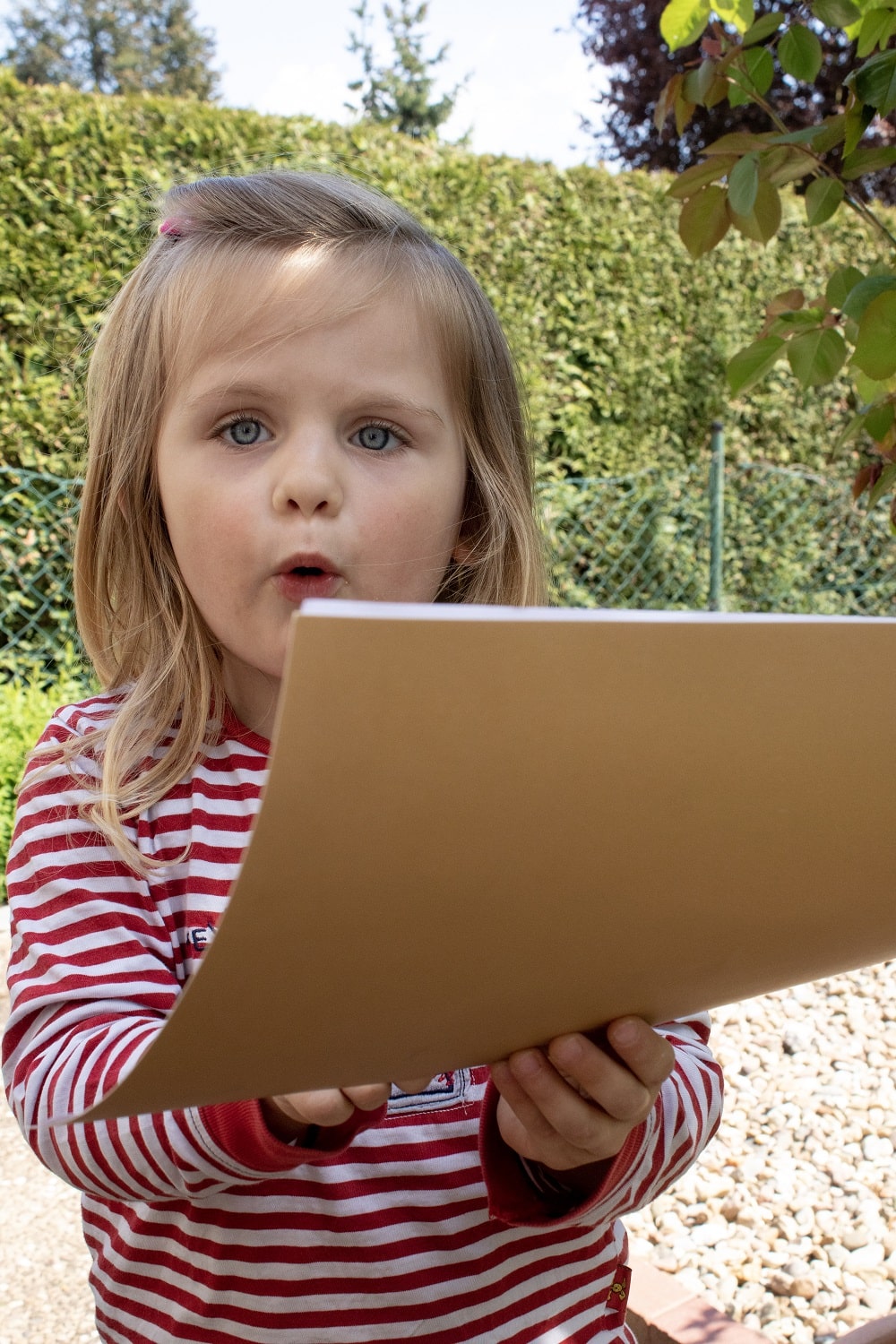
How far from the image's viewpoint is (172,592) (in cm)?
138

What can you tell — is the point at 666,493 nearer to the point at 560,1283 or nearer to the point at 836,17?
the point at 836,17

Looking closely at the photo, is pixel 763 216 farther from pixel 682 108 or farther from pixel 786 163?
pixel 682 108

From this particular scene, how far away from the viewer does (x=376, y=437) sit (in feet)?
3.96

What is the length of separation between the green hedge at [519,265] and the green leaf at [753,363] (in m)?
2.94

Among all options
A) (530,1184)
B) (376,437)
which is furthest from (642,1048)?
(376,437)

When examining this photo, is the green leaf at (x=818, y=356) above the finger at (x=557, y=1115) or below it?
above

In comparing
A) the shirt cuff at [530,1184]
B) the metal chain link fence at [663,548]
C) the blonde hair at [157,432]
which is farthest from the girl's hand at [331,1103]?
the metal chain link fence at [663,548]

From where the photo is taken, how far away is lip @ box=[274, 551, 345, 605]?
1140mm

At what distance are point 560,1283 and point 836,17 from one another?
147 cm

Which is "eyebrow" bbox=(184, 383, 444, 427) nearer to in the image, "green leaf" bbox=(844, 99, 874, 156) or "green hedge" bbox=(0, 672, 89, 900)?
"green leaf" bbox=(844, 99, 874, 156)

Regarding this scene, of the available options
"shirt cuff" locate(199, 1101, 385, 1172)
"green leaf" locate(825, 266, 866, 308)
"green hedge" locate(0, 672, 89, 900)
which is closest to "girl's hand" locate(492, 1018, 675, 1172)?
"shirt cuff" locate(199, 1101, 385, 1172)

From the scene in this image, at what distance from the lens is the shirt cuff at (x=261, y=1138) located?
2.61ft

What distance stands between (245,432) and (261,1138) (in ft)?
2.31

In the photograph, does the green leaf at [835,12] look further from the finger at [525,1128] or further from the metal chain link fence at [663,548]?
the metal chain link fence at [663,548]
